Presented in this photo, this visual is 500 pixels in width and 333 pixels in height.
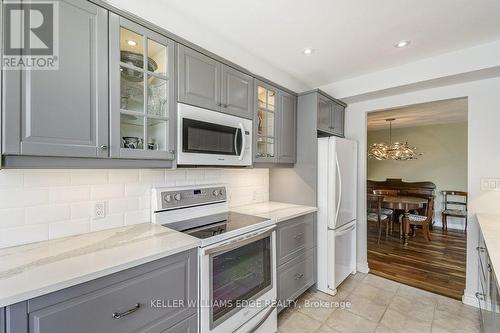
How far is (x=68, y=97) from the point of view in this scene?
3.90 ft

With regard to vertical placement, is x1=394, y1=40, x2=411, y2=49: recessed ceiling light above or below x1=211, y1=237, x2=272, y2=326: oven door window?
above

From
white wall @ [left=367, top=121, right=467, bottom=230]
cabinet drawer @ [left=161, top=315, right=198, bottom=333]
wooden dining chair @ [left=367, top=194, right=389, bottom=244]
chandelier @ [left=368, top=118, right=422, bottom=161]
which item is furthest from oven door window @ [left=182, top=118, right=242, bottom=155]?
white wall @ [left=367, top=121, right=467, bottom=230]

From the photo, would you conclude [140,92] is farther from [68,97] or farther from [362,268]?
[362,268]

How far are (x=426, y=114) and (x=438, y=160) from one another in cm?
169

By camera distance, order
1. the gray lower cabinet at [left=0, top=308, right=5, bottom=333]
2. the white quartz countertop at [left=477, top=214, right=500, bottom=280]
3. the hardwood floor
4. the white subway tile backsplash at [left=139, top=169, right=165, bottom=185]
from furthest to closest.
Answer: the hardwood floor, the white subway tile backsplash at [left=139, top=169, right=165, bottom=185], the white quartz countertop at [left=477, top=214, right=500, bottom=280], the gray lower cabinet at [left=0, top=308, right=5, bottom=333]

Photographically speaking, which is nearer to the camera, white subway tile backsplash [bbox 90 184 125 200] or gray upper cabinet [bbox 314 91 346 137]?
white subway tile backsplash [bbox 90 184 125 200]

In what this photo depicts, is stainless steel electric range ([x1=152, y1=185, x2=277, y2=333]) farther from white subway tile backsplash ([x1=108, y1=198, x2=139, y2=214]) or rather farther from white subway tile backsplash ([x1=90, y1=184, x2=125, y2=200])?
white subway tile backsplash ([x1=90, y1=184, x2=125, y2=200])

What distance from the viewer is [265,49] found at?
2.30 meters

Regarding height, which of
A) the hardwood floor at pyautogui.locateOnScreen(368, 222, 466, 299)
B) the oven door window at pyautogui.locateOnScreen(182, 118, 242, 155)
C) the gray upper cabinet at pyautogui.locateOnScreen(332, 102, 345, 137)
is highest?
the gray upper cabinet at pyautogui.locateOnScreen(332, 102, 345, 137)

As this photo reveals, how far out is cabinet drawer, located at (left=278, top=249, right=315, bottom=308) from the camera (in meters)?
2.17

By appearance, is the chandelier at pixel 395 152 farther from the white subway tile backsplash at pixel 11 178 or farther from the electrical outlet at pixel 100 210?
the white subway tile backsplash at pixel 11 178

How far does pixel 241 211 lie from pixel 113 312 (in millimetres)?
1412

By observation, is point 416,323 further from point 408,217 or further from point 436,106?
point 436,106

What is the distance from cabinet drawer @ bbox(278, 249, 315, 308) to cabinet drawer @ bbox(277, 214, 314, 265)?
0.07 metres
